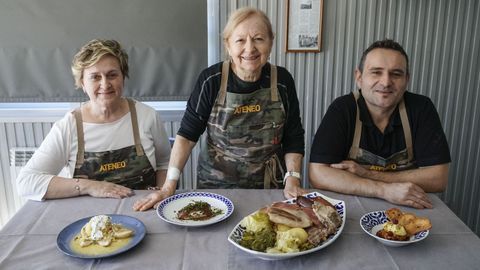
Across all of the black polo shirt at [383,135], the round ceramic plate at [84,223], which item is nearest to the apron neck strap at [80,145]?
the round ceramic plate at [84,223]

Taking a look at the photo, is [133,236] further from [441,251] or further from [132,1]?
[132,1]

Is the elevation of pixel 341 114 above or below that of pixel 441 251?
above

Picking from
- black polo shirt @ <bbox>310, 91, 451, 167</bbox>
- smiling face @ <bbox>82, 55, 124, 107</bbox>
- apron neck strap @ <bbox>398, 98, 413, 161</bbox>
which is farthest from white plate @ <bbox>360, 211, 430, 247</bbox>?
smiling face @ <bbox>82, 55, 124, 107</bbox>

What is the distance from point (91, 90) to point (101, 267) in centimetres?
100

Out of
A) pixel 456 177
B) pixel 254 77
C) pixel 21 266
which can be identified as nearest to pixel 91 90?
pixel 254 77

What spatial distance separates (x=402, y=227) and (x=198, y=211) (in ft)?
2.41

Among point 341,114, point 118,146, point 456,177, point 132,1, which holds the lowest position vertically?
point 456,177

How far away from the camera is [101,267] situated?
1.27 metres

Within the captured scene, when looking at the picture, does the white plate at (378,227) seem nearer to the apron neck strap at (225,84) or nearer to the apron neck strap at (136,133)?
the apron neck strap at (225,84)

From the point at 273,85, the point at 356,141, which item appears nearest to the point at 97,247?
the point at 273,85

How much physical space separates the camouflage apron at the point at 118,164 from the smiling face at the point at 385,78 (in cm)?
118

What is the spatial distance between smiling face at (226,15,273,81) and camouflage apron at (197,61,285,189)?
6.1 inches

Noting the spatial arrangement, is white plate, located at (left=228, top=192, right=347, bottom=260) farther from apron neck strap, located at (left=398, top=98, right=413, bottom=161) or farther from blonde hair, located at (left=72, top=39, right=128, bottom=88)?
blonde hair, located at (left=72, top=39, right=128, bottom=88)

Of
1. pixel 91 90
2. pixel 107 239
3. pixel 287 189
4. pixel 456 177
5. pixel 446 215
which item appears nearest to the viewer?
pixel 107 239
